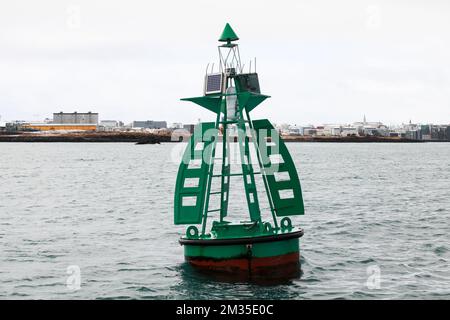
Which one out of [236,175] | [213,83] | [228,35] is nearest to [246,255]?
[236,175]

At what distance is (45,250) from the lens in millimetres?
29766

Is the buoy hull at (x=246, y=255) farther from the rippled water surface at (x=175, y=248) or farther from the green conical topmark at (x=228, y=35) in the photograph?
the green conical topmark at (x=228, y=35)

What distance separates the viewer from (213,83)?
23.3m

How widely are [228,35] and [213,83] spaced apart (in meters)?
1.82

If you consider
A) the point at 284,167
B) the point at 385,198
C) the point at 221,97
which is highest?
the point at 221,97

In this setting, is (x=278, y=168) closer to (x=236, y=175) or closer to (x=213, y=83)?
(x=236, y=175)

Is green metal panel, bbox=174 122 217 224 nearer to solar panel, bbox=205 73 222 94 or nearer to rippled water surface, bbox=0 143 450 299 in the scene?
solar panel, bbox=205 73 222 94

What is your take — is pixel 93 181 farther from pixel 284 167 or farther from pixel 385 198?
pixel 284 167

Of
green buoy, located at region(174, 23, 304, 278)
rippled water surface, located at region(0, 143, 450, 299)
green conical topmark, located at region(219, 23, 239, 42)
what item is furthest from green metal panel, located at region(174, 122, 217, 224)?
green conical topmark, located at region(219, 23, 239, 42)

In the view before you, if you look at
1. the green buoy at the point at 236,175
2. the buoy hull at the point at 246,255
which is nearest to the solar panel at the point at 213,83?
the green buoy at the point at 236,175

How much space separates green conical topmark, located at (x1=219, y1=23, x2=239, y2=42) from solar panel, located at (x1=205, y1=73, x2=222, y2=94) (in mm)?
1359

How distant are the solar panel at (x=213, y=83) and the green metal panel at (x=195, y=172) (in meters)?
1.20
